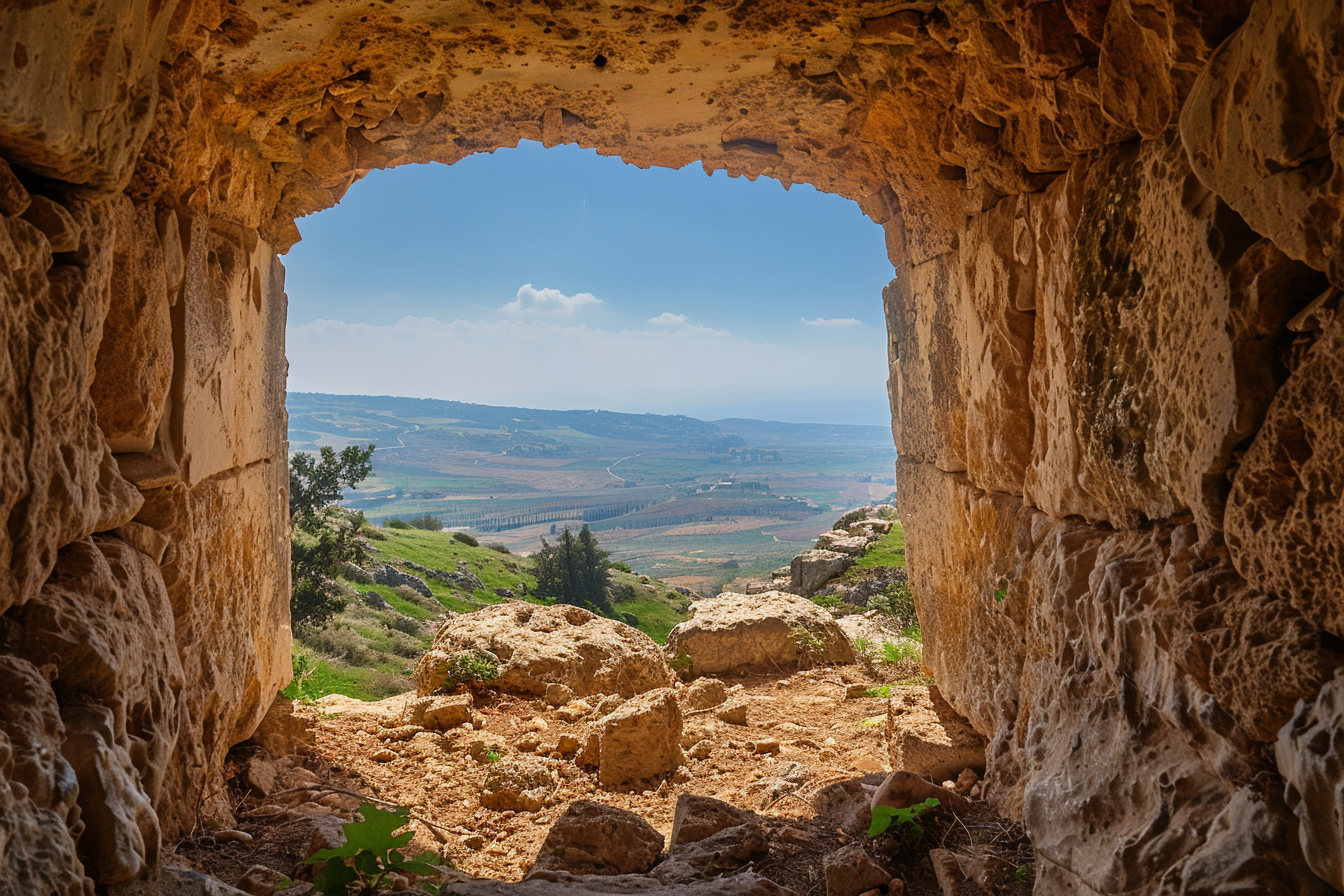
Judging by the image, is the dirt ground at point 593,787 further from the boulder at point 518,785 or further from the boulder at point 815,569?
the boulder at point 815,569

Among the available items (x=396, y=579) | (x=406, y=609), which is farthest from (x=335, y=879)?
(x=396, y=579)

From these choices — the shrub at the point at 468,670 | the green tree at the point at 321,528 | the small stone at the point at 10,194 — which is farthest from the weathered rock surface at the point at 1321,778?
the green tree at the point at 321,528

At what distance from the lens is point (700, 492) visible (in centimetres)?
5775

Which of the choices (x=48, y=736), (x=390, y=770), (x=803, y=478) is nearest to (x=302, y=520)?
(x=390, y=770)

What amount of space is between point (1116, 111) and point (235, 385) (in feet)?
12.2

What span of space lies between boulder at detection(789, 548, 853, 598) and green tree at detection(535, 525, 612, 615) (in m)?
9.66

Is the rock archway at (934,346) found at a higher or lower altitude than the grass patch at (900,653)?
higher

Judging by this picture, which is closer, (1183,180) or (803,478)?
(1183,180)

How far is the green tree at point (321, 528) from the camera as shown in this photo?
1307 centimetres

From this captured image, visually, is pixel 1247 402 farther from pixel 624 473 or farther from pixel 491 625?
pixel 624 473

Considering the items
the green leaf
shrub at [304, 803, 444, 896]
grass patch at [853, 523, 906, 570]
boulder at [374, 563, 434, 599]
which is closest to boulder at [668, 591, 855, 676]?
shrub at [304, 803, 444, 896]

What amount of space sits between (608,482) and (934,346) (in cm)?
5440

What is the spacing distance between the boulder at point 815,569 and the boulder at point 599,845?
8997mm

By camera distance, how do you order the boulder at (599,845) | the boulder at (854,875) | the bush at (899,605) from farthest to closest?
the bush at (899,605) → the boulder at (599,845) → the boulder at (854,875)
